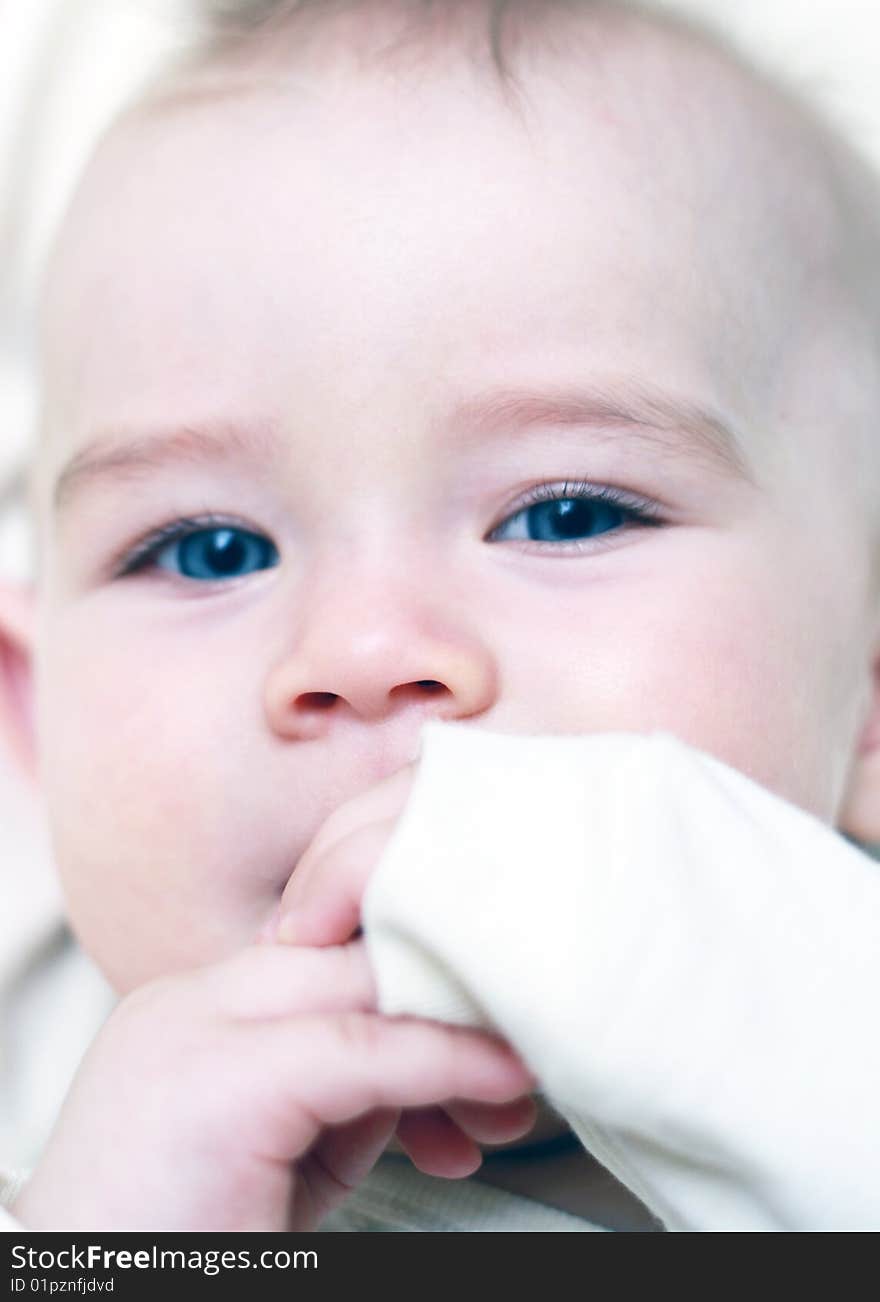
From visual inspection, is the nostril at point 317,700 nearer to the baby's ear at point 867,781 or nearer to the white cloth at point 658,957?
the white cloth at point 658,957

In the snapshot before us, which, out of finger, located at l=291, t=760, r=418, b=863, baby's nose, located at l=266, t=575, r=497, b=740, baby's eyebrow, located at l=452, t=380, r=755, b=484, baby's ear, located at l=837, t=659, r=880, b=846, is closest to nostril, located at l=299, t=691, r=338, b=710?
baby's nose, located at l=266, t=575, r=497, b=740

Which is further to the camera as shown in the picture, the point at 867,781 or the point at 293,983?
the point at 867,781

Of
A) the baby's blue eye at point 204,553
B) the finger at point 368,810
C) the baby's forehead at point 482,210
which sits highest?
the baby's forehead at point 482,210

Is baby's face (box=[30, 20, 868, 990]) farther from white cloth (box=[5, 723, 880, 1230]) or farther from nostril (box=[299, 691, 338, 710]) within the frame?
white cloth (box=[5, 723, 880, 1230])

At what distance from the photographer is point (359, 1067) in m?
0.70

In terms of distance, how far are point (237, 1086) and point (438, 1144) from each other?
0.19m

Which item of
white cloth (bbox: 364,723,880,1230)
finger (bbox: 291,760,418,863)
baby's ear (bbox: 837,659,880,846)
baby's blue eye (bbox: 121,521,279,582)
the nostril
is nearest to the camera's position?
white cloth (bbox: 364,723,880,1230)

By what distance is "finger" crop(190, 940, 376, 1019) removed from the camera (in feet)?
2.40

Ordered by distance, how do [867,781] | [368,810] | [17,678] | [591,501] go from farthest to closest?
[17,678]
[867,781]
[591,501]
[368,810]

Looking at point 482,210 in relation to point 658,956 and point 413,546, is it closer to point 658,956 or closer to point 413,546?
point 413,546

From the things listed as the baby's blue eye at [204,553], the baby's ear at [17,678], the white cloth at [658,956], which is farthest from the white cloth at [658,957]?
the baby's ear at [17,678]

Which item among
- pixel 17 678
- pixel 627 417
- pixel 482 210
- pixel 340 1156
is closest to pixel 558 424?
pixel 627 417

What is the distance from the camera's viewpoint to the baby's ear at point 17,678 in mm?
1391

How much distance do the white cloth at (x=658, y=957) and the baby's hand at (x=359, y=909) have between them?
0.05 meters
